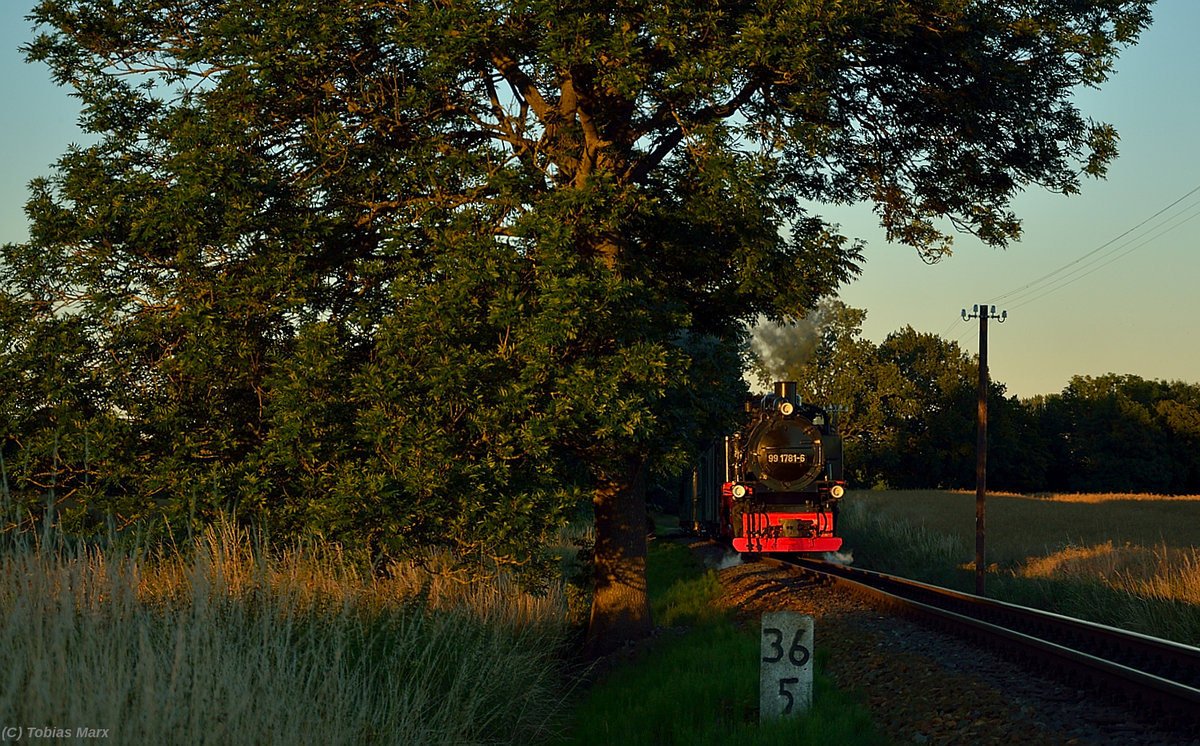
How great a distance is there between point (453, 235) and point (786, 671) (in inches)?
246

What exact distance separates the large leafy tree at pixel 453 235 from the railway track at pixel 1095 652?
437cm

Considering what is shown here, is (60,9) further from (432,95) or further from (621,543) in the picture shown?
(621,543)

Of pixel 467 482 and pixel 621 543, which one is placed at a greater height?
pixel 467 482

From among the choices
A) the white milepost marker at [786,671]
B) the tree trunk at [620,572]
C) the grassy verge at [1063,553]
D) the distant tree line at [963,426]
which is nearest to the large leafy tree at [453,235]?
the tree trunk at [620,572]

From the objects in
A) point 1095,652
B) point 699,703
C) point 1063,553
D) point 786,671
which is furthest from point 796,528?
point 786,671

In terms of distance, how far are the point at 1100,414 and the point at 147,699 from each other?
9442cm

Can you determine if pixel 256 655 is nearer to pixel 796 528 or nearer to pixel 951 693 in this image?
pixel 951 693

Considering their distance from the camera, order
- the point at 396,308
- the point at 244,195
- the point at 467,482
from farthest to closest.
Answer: the point at 396,308 → the point at 244,195 → the point at 467,482

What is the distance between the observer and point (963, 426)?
83500 millimetres

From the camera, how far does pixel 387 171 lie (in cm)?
1386

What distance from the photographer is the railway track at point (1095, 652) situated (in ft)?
28.8

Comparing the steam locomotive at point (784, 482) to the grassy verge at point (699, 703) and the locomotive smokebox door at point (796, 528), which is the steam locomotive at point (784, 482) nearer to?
the locomotive smokebox door at point (796, 528)

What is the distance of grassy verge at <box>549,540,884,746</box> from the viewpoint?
949 centimetres

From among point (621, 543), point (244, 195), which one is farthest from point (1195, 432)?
point (244, 195)
